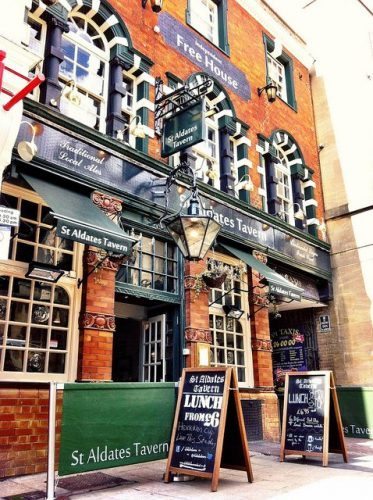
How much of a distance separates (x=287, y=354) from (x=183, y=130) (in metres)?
6.58

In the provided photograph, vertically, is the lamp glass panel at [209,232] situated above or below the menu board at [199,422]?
above

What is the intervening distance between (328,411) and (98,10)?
7848mm

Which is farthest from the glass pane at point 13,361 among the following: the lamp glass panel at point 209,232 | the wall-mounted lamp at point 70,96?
the wall-mounted lamp at point 70,96

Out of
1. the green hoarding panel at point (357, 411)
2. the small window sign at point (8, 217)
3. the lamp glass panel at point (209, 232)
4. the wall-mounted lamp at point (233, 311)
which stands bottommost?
the green hoarding panel at point (357, 411)

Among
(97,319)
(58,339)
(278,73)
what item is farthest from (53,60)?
(278,73)

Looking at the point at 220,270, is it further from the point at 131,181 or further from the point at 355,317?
the point at 355,317

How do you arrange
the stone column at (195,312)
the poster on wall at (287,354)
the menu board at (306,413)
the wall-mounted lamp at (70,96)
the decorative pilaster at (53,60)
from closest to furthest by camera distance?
the menu board at (306,413)
the wall-mounted lamp at (70,96)
the decorative pilaster at (53,60)
the stone column at (195,312)
the poster on wall at (287,354)

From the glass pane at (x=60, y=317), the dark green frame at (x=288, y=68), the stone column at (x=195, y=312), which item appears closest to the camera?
the glass pane at (x=60, y=317)

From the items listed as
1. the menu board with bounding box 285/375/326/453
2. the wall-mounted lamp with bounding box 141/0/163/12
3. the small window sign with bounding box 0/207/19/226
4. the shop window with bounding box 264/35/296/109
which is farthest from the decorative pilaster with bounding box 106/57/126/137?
the shop window with bounding box 264/35/296/109

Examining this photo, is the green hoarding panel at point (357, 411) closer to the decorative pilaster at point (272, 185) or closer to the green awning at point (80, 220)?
the decorative pilaster at point (272, 185)

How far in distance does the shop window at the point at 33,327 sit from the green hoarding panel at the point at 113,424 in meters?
1.84

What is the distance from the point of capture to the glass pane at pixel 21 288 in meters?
6.16

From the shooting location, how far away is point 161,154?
8.30 meters

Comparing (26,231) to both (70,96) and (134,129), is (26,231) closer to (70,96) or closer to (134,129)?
(70,96)
